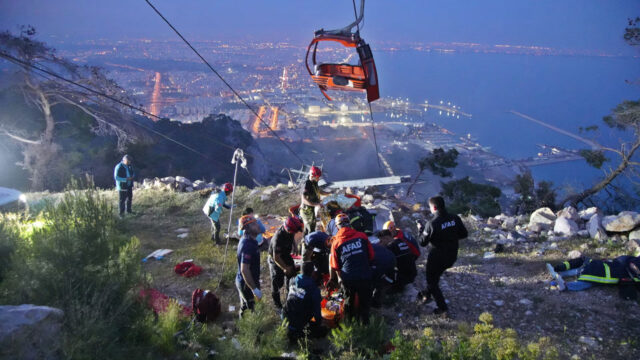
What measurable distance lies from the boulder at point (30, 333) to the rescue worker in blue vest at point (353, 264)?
3.24m

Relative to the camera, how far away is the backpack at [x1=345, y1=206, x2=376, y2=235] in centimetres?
804

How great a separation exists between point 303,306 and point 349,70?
5456mm

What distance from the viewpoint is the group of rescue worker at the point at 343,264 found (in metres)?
5.05

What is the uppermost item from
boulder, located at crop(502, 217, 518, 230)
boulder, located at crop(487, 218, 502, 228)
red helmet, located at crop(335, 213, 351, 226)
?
red helmet, located at crop(335, 213, 351, 226)

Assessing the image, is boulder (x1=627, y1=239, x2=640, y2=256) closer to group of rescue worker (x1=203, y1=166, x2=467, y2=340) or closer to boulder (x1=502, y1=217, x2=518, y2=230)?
boulder (x1=502, y1=217, x2=518, y2=230)

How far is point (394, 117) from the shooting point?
273 feet

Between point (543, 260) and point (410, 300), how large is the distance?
3463 mm

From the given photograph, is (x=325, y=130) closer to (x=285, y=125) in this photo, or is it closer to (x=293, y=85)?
(x=285, y=125)

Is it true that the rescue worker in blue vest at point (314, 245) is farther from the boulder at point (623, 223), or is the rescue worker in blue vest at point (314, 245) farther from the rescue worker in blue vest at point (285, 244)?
the boulder at point (623, 223)

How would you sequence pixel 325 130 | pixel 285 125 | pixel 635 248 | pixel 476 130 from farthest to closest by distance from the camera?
pixel 476 130
pixel 325 130
pixel 285 125
pixel 635 248

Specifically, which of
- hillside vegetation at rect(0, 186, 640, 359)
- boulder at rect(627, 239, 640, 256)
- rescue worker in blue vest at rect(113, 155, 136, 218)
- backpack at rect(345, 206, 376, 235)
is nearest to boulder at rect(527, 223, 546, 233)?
boulder at rect(627, 239, 640, 256)

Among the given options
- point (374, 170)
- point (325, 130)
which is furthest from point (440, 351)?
point (325, 130)

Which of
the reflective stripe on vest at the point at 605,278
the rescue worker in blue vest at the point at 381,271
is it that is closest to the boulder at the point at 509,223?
the reflective stripe on vest at the point at 605,278

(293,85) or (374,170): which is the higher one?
(293,85)
